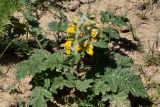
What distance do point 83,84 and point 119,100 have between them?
34 cm

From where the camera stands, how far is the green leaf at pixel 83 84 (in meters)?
3.71

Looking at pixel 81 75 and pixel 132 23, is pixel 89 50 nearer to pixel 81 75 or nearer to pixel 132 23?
pixel 81 75

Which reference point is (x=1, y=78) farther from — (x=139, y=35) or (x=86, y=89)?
(x=139, y=35)

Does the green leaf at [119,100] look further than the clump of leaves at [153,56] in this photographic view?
No

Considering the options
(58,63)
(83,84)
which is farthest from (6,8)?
(83,84)

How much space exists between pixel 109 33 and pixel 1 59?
1080 millimetres

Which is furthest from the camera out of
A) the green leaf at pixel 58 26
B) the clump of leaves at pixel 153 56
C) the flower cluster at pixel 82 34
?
the clump of leaves at pixel 153 56

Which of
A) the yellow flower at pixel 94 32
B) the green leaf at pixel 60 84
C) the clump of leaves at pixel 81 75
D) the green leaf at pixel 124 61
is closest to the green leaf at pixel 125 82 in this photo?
the clump of leaves at pixel 81 75

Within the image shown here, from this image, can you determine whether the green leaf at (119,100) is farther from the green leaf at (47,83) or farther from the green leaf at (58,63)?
the green leaf at (47,83)

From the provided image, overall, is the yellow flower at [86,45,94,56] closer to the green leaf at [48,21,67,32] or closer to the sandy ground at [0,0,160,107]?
the green leaf at [48,21,67,32]

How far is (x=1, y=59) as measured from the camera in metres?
4.29

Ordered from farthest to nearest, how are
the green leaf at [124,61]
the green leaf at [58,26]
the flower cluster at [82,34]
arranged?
the green leaf at [58,26] < the green leaf at [124,61] < the flower cluster at [82,34]

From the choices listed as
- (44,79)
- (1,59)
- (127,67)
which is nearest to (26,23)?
(1,59)

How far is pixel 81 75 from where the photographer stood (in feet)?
13.4
